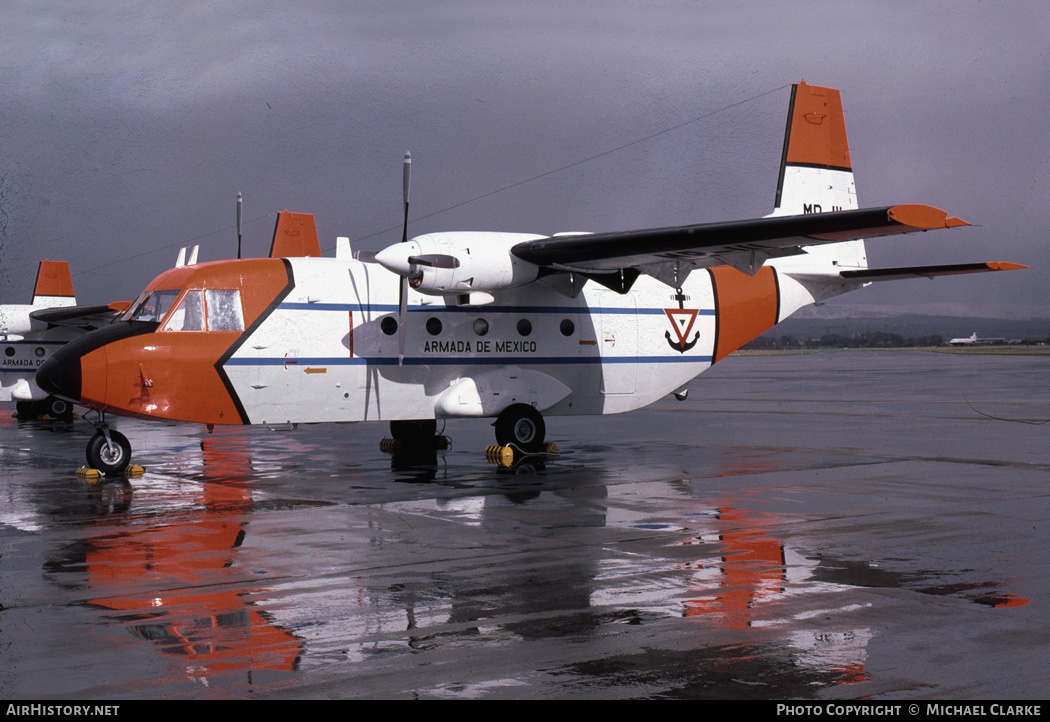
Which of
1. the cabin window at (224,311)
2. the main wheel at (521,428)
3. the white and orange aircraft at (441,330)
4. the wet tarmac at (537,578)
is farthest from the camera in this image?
the main wheel at (521,428)

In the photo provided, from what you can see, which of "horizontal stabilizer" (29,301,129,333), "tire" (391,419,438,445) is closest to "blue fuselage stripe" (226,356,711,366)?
"tire" (391,419,438,445)

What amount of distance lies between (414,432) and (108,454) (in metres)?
5.50

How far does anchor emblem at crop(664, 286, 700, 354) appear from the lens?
766 inches

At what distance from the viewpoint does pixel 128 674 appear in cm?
573

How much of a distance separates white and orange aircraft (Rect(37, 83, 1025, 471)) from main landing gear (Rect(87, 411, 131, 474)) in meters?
0.02

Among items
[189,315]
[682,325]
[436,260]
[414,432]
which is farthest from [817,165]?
[189,315]

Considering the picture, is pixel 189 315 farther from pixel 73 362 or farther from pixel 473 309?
pixel 473 309

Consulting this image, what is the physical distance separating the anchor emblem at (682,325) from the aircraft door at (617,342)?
31.3 inches

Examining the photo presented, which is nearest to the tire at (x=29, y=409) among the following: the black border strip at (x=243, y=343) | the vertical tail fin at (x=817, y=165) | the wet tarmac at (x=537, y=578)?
the wet tarmac at (x=537, y=578)

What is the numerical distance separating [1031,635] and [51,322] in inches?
1180

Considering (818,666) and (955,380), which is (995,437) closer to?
(818,666)

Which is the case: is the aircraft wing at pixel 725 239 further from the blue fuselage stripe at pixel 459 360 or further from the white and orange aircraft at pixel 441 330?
the blue fuselage stripe at pixel 459 360

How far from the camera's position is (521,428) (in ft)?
57.6

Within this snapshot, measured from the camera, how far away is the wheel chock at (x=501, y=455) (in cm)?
1691
